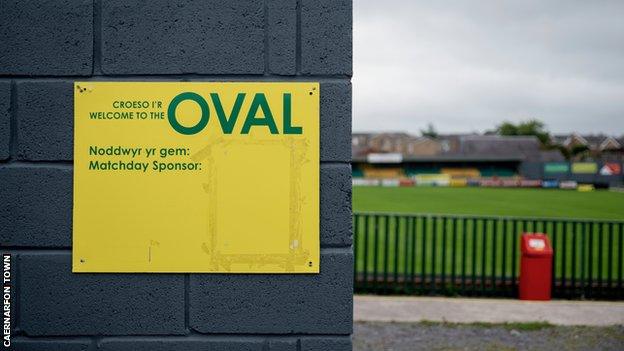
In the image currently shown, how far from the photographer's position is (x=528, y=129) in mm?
114312

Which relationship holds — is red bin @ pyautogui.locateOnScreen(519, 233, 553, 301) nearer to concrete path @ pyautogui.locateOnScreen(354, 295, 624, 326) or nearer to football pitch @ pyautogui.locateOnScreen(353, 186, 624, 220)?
concrete path @ pyautogui.locateOnScreen(354, 295, 624, 326)

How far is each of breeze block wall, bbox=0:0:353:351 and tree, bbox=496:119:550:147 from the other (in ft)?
384

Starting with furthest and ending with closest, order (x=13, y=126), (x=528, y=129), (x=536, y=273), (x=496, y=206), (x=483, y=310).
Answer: (x=528, y=129), (x=496, y=206), (x=536, y=273), (x=483, y=310), (x=13, y=126)

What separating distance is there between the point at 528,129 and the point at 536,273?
375 feet

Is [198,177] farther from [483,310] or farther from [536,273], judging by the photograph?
[536,273]

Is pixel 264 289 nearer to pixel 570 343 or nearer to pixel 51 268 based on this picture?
pixel 51 268

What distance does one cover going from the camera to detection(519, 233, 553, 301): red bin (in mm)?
8102

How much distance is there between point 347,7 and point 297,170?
0.79m

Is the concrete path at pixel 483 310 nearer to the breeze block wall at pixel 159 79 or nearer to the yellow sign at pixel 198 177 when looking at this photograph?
the breeze block wall at pixel 159 79

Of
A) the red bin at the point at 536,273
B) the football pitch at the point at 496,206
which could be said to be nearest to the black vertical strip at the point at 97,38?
the red bin at the point at 536,273

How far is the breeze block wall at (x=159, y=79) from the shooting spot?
2.59 meters

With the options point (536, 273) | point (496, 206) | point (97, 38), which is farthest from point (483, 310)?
point (496, 206)

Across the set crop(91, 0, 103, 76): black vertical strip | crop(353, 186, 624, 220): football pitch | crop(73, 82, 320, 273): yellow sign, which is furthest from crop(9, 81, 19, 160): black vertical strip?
crop(353, 186, 624, 220): football pitch

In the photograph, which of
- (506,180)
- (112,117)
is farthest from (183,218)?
(506,180)
